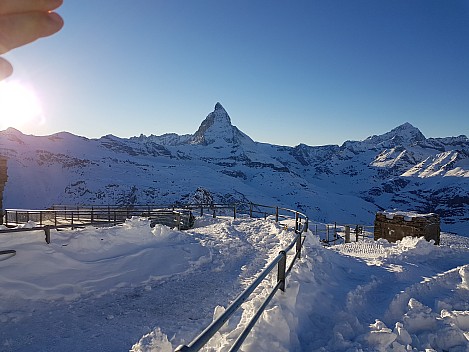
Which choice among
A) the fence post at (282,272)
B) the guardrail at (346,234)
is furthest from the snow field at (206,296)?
the guardrail at (346,234)

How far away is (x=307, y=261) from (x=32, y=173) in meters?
84.0

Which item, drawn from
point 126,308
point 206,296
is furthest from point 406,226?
point 126,308

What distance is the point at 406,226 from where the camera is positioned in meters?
15.2

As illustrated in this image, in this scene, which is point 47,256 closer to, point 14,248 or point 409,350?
point 14,248

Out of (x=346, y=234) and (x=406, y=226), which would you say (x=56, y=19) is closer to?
(x=406, y=226)

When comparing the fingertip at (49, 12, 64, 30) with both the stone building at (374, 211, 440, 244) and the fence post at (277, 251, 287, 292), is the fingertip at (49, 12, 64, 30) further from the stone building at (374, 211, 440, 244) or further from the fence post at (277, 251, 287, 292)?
the stone building at (374, 211, 440, 244)

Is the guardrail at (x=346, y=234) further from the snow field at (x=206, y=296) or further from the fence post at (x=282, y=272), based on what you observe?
the fence post at (x=282, y=272)

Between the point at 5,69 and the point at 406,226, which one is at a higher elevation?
the point at 5,69

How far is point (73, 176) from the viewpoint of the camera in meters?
78.1

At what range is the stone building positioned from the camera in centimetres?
1445

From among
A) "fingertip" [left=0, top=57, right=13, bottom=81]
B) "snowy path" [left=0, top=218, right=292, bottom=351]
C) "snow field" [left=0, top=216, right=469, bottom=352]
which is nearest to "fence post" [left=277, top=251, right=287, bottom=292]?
"snow field" [left=0, top=216, right=469, bottom=352]

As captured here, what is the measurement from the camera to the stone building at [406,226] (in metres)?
14.4

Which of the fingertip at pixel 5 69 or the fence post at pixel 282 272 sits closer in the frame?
the fingertip at pixel 5 69

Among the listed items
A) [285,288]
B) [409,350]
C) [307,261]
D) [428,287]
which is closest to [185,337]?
[285,288]
